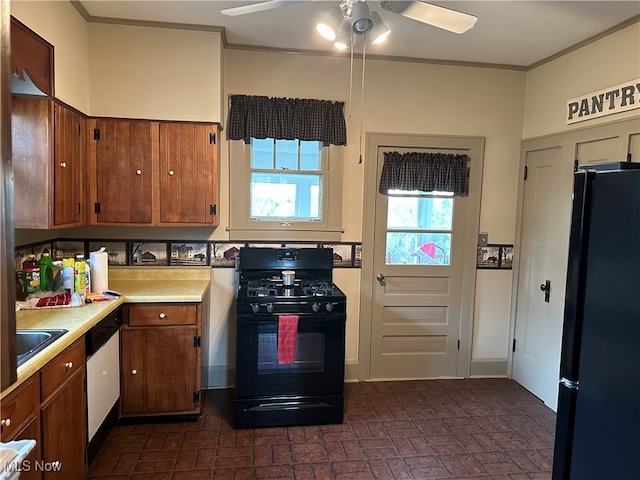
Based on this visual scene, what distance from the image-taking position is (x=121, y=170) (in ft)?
9.50

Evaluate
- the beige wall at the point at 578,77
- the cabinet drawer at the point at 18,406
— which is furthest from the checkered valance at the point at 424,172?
the cabinet drawer at the point at 18,406

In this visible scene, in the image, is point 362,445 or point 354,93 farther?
point 354,93

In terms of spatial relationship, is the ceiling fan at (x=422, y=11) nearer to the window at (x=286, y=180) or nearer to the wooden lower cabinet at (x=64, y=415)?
the window at (x=286, y=180)

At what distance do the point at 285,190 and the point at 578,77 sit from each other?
93.7 inches

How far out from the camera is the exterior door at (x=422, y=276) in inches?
141

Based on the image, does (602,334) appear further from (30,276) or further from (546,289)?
(30,276)

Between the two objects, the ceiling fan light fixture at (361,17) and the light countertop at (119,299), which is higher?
the ceiling fan light fixture at (361,17)

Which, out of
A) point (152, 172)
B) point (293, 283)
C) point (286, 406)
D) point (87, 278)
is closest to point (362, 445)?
point (286, 406)

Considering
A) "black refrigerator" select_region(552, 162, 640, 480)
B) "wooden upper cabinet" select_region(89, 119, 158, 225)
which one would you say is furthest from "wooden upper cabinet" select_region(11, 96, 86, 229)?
"black refrigerator" select_region(552, 162, 640, 480)

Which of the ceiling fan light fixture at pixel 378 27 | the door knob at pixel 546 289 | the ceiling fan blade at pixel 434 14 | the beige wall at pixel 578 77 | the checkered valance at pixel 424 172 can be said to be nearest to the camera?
the ceiling fan blade at pixel 434 14

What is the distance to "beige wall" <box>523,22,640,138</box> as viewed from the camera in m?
2.66

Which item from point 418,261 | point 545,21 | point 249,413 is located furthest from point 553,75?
point 249,413

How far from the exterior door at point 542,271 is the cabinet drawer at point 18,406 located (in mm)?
3359

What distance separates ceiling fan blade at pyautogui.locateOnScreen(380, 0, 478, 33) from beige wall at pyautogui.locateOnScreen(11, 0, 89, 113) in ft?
5.92
